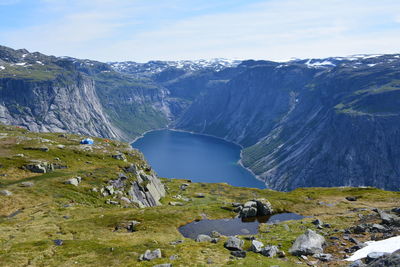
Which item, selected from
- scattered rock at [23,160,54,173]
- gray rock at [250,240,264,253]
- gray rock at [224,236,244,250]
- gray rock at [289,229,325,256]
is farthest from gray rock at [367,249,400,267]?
scattered rock at [23,160,54,173]

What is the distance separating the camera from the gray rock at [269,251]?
38375 mm

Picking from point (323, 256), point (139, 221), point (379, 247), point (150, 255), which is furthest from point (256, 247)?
point (139, 221)

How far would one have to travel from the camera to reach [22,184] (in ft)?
230

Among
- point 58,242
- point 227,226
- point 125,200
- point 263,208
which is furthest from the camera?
point 125,200

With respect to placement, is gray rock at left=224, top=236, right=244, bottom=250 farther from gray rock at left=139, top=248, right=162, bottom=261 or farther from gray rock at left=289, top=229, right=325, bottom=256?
gray rock at left=139, top=248, right=162, bottom=261

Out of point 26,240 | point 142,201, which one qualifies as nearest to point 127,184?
point 142,201

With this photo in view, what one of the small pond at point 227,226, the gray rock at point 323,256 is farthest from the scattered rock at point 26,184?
the gray rock at point 323,256

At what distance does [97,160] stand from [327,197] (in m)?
→ 77.1

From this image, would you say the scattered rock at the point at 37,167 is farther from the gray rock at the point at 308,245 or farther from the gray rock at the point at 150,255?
the gray rock at the point at 308,245

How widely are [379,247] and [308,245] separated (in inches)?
318

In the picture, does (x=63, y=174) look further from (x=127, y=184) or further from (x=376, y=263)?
(x=376, y=263)

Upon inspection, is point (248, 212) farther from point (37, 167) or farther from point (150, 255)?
point (37, 167)

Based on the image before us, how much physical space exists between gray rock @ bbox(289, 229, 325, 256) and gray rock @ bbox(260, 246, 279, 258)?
6.73 ft

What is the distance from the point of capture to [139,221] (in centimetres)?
5741
